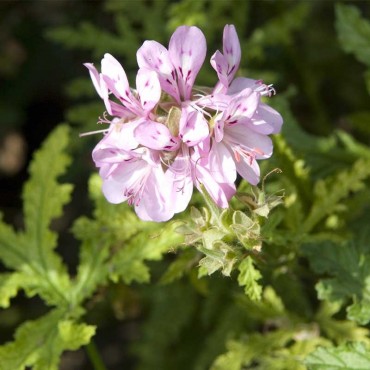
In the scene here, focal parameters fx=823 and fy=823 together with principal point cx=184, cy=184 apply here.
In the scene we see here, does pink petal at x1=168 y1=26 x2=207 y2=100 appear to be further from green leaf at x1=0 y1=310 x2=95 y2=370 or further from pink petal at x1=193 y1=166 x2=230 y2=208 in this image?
green leaf at x1=0 y1=310 x2=95 y2=370

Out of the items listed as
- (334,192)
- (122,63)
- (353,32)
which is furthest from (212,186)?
(122,63)

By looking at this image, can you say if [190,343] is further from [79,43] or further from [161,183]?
[161,183]

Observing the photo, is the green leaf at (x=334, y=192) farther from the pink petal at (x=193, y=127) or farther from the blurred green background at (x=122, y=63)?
the pink petal at (x=193, y=127)

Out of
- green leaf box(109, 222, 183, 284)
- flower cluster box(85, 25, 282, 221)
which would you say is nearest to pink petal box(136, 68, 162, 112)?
flower cluster box(85, 25, 282, 221)

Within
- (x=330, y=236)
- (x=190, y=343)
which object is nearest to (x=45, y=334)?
(x=330, y=236)

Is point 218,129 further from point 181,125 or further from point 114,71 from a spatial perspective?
point 114,71

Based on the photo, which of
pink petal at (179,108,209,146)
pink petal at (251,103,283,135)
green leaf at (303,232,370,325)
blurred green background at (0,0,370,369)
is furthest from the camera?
blurred green background at (0,0,370,369)

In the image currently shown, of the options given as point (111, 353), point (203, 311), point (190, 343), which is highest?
point (203, 311)
